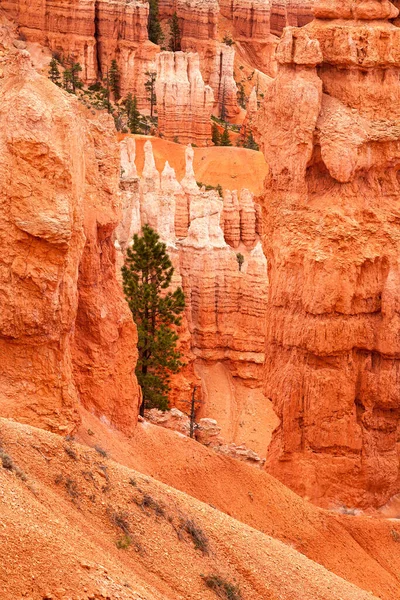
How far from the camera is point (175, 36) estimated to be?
76812 mm

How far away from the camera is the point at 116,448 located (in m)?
16.4

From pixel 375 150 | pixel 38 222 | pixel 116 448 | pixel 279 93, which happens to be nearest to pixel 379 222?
pixel 375 150

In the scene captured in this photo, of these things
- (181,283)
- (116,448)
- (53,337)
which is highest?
(53,337)

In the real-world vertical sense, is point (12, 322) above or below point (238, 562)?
above

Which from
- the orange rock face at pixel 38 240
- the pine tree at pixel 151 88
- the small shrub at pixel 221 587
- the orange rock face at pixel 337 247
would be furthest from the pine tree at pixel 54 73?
the small shrub at pixel 221 587

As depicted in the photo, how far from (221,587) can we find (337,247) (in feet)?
32.5

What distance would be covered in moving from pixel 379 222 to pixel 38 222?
8667 millimetres

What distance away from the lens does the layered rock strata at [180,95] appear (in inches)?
2640

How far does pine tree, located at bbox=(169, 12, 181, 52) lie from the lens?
249 feet

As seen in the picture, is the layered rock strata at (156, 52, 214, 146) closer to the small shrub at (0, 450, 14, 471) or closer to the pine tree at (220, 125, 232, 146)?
the pine tree at (220, 125, 232, 146)

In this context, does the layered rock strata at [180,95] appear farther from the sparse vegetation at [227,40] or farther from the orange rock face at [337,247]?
the orange rock face at [337,247]

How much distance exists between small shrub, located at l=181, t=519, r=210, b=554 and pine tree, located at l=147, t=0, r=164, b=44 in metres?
66.4

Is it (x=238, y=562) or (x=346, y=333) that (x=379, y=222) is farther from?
(x=238, y=562)

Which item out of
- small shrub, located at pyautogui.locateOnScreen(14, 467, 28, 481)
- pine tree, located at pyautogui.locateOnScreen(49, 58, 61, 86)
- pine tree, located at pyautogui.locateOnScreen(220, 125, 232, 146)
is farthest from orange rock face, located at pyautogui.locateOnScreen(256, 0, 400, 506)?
pine tree, located at pyautogui.locateOnScreen(220, 125, 232, 146)
